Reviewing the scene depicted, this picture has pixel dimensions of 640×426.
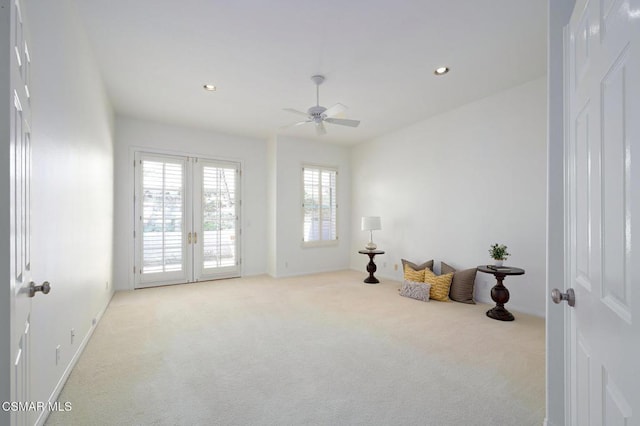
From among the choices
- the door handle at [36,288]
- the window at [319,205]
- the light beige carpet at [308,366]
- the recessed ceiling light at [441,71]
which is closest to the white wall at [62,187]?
the light beige carpet at [308,366]

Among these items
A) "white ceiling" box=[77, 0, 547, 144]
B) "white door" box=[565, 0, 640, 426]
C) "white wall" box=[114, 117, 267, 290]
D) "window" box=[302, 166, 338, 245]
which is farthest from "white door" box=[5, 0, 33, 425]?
"window" box=[302, 166, 338, 245]

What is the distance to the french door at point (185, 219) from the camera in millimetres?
5328

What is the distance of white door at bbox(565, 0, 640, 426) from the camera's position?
0.66 m

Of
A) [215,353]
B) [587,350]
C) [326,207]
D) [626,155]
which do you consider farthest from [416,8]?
[326,207]

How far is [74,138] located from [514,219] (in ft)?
16.8

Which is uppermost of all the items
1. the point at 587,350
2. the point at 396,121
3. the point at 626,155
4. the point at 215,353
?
the point at 396,121

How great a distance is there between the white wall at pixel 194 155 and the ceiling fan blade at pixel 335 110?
3170 mm

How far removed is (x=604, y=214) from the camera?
2.76 feet

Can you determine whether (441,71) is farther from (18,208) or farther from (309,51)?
(18,208)

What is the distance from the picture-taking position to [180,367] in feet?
8.24

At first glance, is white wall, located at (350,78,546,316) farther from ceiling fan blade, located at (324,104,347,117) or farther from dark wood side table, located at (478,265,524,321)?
ceiling fan blade, located at (324,104,347,117)

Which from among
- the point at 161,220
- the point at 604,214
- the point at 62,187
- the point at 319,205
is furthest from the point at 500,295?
the point at 161,220

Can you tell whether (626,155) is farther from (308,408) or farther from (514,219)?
(514,219)

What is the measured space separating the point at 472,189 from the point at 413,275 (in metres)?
1.68
